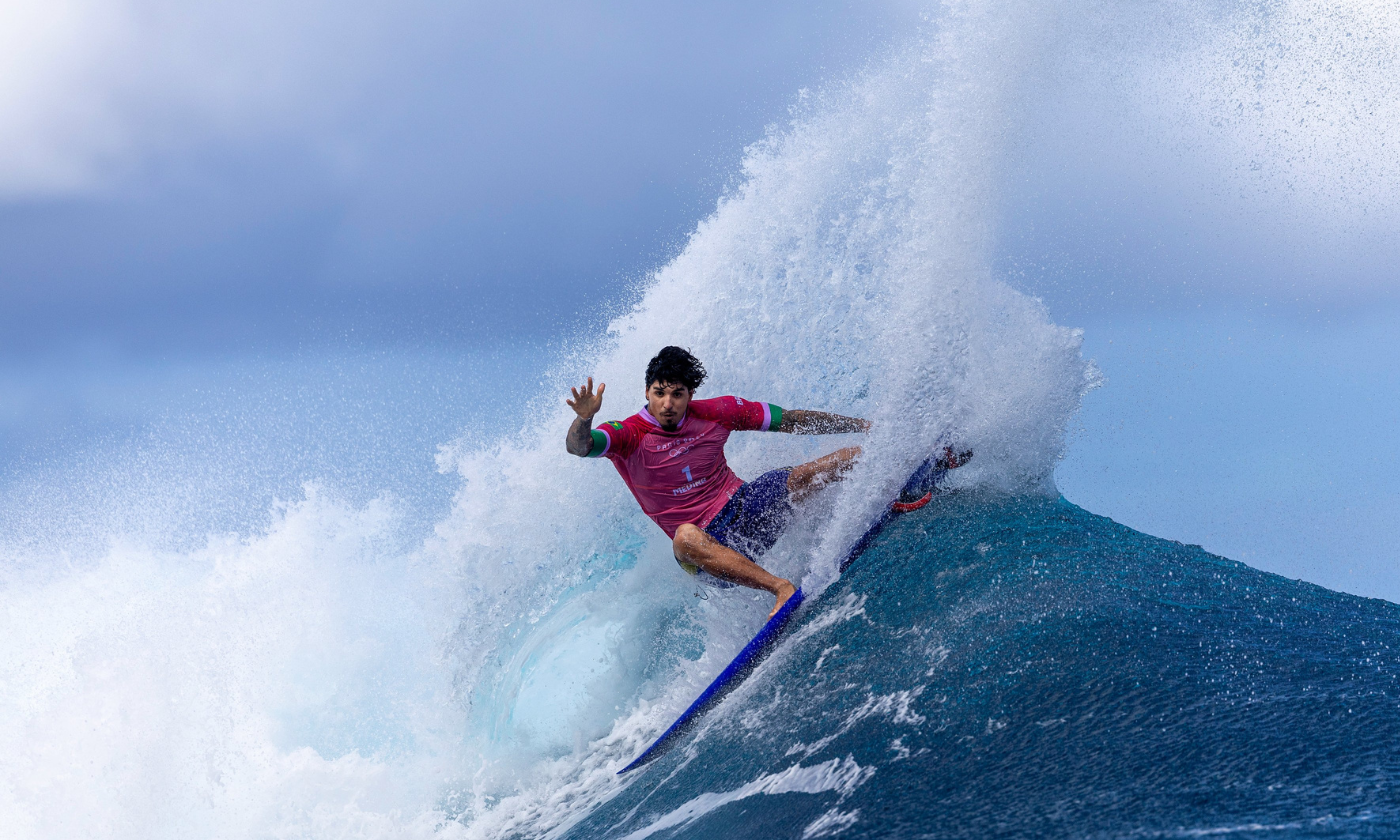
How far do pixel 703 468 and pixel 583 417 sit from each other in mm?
906

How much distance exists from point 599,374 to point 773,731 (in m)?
4.37

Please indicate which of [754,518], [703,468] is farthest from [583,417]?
[754,518]

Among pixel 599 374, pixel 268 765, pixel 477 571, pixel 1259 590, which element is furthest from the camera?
pixel 599 374

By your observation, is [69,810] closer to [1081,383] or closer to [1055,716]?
[1055,716]

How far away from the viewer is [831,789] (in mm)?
3434

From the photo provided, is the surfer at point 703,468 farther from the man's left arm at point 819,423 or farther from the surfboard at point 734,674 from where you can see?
the surfboard at point 734,674

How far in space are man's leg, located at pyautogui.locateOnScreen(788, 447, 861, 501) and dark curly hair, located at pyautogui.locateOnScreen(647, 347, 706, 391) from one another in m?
0.99

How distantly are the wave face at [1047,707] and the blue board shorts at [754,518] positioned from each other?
1.81ft

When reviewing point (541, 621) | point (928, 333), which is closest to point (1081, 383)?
point (928, 333)

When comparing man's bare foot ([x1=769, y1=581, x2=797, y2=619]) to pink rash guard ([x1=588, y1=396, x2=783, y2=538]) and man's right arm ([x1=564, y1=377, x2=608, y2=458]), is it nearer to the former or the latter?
pink rash guard ([x1=588, y1=396, x2=783, y2=538])

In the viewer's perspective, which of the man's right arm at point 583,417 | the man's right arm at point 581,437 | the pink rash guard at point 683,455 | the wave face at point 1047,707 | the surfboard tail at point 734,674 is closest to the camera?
the wave face at point 1047,707

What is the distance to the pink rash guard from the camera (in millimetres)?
5230

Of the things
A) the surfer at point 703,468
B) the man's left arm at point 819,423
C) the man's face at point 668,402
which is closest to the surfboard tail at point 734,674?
the surfer at point 703,468

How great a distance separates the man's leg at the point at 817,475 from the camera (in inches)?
218
